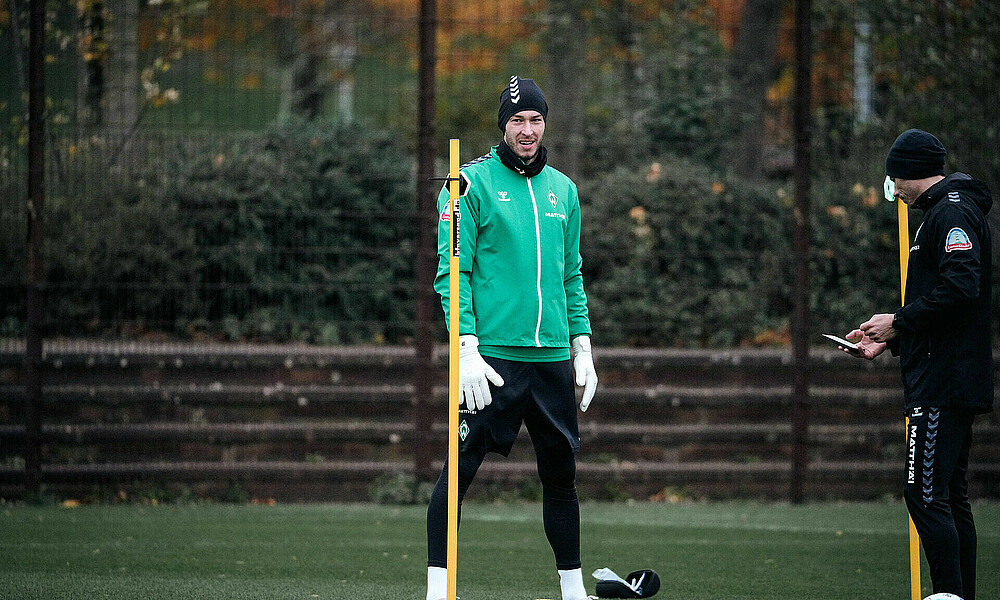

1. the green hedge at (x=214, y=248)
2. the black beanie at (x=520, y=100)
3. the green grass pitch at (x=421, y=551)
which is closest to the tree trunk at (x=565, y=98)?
the green hedge at (x=214, y=248)

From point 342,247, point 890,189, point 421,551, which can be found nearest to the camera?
point 890,189

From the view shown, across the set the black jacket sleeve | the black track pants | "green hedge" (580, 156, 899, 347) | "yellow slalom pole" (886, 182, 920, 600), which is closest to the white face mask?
"yellow slalom pole" (886, 182, 920, 600)

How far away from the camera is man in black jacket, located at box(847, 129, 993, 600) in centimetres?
437

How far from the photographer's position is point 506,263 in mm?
4637

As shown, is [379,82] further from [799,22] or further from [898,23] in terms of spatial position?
[898,23]

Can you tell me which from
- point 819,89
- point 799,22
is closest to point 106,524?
point 799,22

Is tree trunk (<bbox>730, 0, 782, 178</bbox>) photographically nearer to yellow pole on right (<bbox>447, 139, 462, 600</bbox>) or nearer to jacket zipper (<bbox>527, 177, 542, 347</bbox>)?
jacket zipper (<bbox>527, 177, 542, 347</bbox>)

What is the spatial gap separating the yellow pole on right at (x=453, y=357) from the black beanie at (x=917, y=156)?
1690mm

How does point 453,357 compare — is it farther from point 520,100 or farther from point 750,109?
point 750,109

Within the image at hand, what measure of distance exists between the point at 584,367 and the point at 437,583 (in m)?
1.03

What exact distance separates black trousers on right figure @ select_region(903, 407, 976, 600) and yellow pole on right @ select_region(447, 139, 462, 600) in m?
1.71

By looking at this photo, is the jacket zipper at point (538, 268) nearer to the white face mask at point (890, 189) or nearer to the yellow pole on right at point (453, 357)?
the yellow pole on right at point (453, 357)

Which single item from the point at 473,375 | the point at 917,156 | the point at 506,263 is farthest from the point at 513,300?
the point at 917,156

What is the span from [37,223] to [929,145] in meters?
5.82
